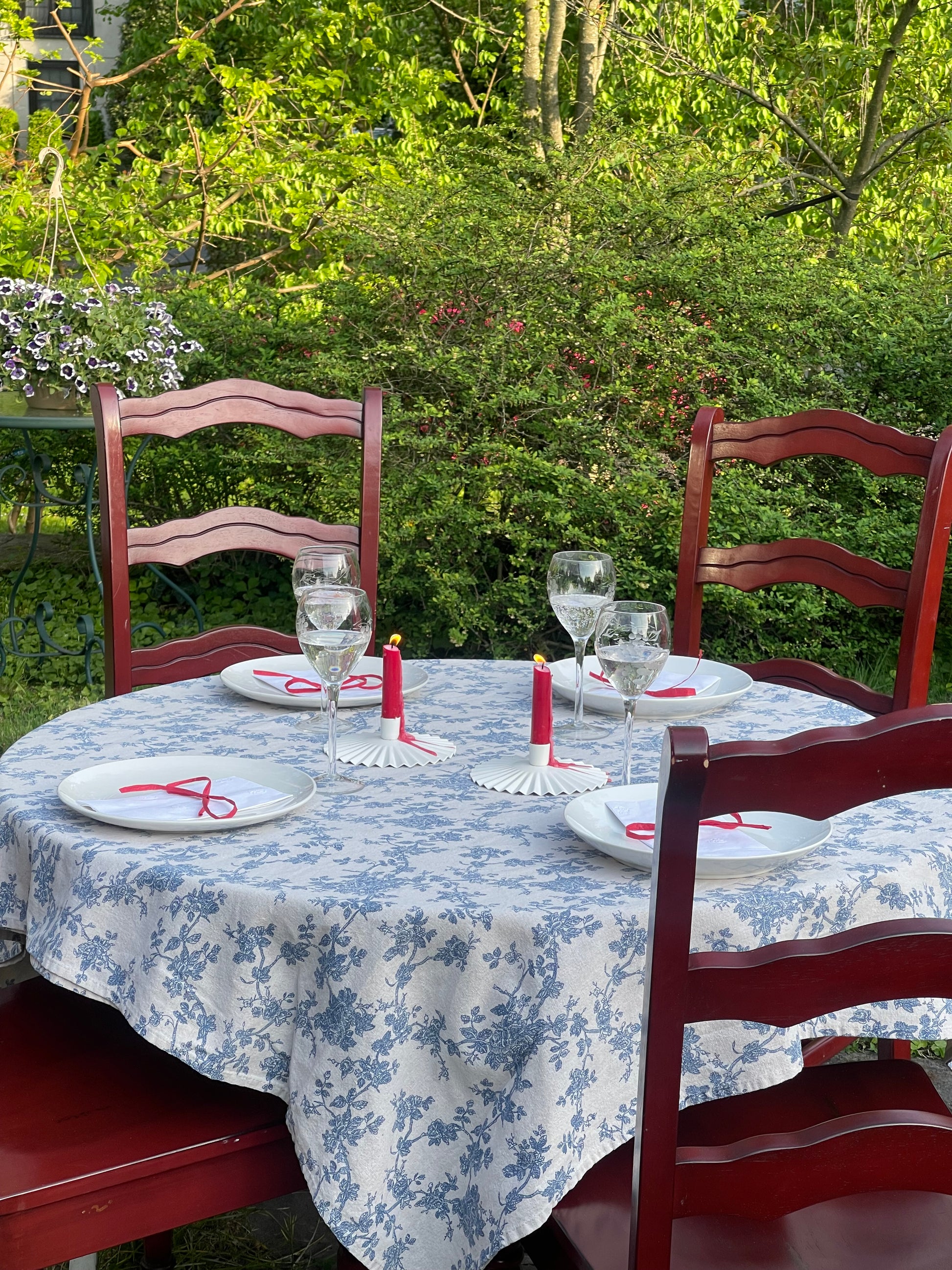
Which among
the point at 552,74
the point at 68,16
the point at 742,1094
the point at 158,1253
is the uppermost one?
the point at 68,16

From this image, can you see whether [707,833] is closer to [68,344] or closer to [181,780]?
[181,780]

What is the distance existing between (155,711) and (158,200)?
18.1 ft

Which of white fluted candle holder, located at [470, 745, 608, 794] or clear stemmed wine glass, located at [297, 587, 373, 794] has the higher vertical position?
clear stemmed wine glass, located at [297, 587, 373, 794]

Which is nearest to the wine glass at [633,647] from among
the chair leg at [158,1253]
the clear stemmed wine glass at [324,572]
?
the clear stemmed wine glass at [324,572]

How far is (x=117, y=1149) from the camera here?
134cm

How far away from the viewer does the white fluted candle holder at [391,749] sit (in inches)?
66.3

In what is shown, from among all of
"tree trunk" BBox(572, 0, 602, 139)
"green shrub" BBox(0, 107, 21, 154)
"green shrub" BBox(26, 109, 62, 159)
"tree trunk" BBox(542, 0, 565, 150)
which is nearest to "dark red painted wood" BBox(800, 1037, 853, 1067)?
"tree trunk" BBox(542, 0, 565, 150)

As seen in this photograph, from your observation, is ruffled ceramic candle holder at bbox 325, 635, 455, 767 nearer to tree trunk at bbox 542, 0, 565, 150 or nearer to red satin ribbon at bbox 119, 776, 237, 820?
red satin ribbon at bbox 119, 776, 237, 820

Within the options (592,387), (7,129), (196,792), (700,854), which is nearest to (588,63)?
(592,387)

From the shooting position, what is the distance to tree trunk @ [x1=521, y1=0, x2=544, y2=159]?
6590mm

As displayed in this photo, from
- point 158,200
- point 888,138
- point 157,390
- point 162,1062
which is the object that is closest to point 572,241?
point 157,390

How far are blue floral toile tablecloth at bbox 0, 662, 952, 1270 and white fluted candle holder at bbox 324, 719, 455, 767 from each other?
24 cm

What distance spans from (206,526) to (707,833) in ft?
4.65

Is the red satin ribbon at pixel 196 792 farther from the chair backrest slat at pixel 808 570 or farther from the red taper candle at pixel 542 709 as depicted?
the chair backrest slat at pixel 808 570
